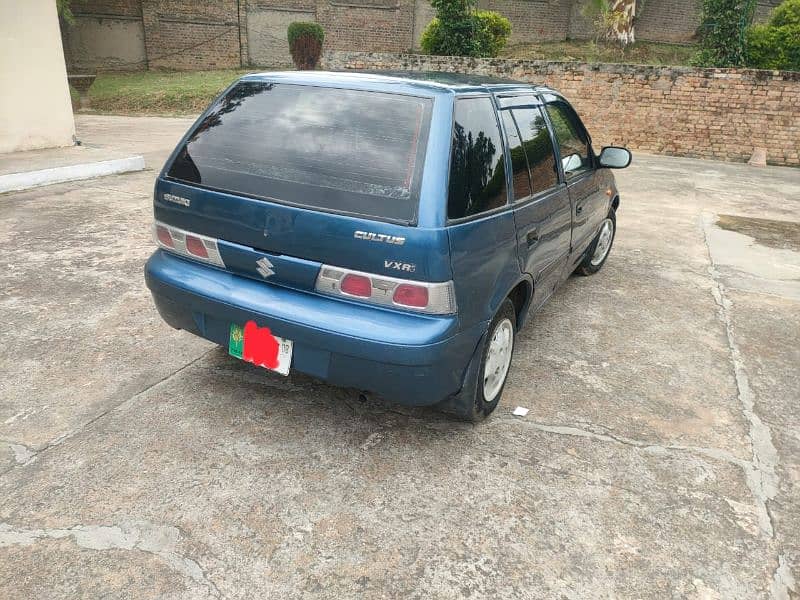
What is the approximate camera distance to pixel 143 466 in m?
2.56

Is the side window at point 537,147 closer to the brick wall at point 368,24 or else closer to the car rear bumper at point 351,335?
the car rear bumper at point 351,335

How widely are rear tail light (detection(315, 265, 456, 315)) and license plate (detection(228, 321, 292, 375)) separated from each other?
0.34 meters

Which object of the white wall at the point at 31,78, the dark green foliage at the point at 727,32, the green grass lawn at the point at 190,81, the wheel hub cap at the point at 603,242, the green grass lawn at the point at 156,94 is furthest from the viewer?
the green grass lawn at the point at 190,81

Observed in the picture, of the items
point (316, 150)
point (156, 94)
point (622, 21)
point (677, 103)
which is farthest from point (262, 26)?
point (316, 150)

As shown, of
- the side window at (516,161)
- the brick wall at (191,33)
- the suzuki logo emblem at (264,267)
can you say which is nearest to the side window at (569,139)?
the side window at (516,161)

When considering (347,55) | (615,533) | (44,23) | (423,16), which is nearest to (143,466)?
(615,533)

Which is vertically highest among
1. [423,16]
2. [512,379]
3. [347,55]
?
[423,16]

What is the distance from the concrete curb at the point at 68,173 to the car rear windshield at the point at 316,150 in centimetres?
548

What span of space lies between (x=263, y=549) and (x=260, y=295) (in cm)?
104

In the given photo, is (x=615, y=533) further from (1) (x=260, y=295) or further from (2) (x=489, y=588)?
(1) (x=260, y=295)

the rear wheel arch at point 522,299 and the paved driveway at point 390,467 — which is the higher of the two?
the rear wheel arch at point 522,299

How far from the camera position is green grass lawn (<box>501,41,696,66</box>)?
1916 cm

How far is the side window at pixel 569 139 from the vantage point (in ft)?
12.6

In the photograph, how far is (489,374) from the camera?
296 centimetres
